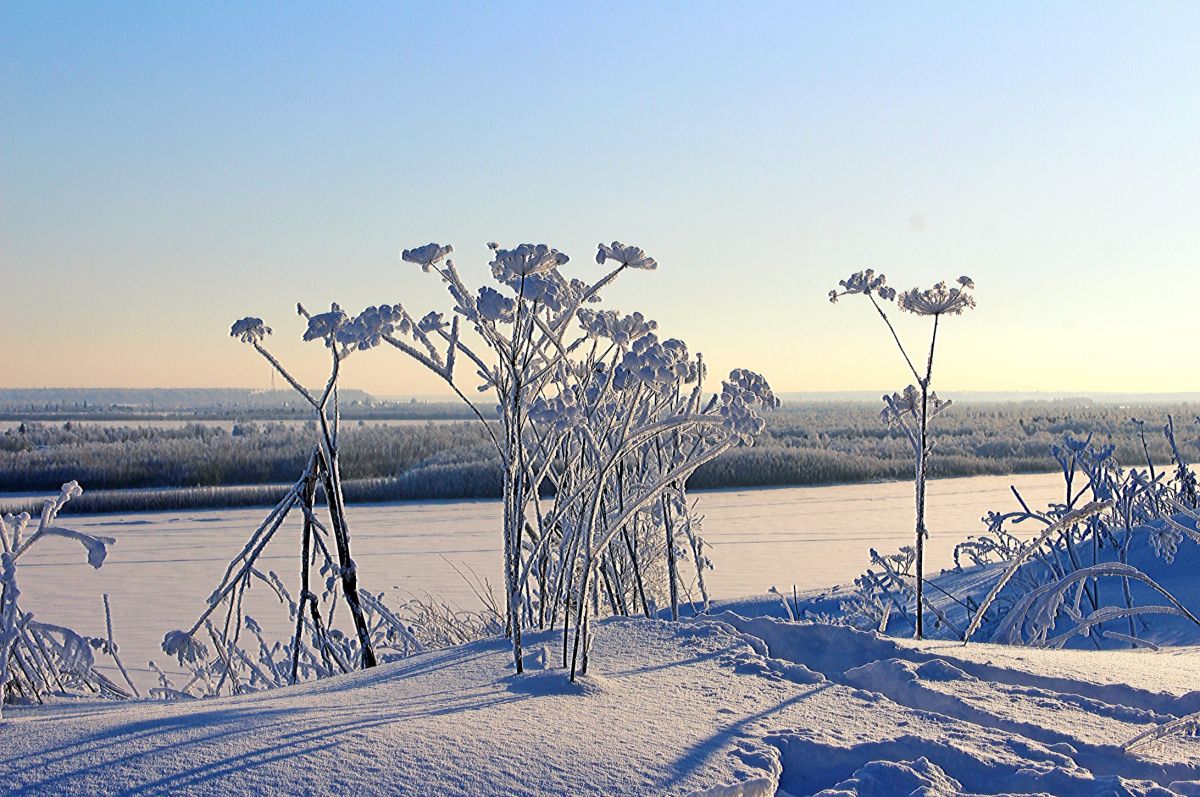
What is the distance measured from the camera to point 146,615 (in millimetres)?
7945

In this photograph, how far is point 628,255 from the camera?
2.75m

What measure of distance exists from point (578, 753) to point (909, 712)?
0.88 metres

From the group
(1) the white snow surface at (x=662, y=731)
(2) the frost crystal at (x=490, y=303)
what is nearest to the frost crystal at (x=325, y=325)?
(2) the frost crystal at (x=490, y=303)

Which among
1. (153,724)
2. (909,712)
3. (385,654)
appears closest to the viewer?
(153,724)

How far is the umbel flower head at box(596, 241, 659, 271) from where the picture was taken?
2.73 metres

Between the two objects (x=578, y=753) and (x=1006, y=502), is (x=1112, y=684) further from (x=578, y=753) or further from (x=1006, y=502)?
(x=1006, y=502)

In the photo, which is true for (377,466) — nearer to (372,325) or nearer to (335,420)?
(335,420)

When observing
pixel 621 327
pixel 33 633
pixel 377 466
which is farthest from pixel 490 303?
pixel 377 466

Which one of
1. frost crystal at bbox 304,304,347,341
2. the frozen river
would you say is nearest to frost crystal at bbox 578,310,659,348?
frost crystal at bbox 304,304,347,341

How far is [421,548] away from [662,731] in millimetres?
9474

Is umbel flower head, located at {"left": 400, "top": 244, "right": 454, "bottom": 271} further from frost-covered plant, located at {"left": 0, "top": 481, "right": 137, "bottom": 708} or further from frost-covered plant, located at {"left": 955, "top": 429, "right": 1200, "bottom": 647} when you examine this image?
frost-covered plant, located at {"left": 955, "top": 429, "right": 1200, "bottom": 647}

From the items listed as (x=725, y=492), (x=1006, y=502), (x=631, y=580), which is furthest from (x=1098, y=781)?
(x=725, y=492)

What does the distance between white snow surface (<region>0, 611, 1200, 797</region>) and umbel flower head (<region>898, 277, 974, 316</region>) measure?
1441 millimetres

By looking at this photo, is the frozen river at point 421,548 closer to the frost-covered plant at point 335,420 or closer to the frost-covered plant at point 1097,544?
the frost-covered plant at point 1097,544
